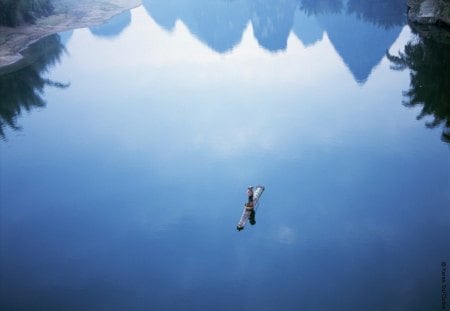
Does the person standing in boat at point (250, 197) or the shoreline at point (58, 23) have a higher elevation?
the shoreline at point (58, 23)

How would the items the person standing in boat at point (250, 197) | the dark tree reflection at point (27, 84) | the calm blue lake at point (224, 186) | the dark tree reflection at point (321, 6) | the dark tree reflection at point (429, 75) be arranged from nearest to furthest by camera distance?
the calm blue lake at point (224, 186) < the person standing in boat at point (250, 197) < the dark tree reflection at point (429, 75) < the dark tree reflection at point (27, 84) < the dark tree reflection at point (321, 6)

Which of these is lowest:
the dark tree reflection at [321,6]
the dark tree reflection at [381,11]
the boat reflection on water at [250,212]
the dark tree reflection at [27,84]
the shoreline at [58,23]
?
the boat reflection on water at [250,212]

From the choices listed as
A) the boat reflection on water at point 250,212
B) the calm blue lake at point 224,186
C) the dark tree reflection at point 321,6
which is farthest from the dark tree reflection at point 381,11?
the boat reflection on water at point 250,212

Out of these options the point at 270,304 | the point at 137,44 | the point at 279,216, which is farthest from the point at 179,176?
the point at 137,44

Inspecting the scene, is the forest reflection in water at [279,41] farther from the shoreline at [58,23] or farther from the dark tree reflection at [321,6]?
the shoreline at [58,23]

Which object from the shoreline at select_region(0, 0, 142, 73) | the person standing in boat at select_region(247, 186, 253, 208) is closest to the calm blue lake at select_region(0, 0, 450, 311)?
the person standing in boat at select_region(247, 186, 253, 208)

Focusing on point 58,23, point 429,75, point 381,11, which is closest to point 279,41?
point 381,11

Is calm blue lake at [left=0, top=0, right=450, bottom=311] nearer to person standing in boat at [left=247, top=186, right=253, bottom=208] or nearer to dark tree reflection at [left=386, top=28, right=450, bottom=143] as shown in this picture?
dark tree reflection at [left=386, top=28, right=450, bottom=143]

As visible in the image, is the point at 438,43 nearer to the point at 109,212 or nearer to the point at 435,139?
the point at 435,139
